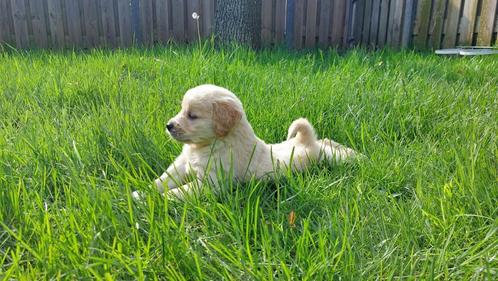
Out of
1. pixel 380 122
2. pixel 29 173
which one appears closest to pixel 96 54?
pixel 29 173

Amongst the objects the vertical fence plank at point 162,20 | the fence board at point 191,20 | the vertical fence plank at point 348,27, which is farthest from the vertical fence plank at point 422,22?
the vertical fence plank at point 162,20

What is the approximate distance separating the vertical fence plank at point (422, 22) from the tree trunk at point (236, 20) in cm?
317

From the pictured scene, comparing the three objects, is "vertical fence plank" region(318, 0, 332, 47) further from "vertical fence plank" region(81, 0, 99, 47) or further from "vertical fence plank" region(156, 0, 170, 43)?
"vertical fence plank" region(81, 0, 99, 47)

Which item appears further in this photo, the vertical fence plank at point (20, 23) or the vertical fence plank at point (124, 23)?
the vertical fence plank at point (124, 23)

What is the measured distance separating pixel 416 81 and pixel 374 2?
451 cm

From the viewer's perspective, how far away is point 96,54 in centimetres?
482

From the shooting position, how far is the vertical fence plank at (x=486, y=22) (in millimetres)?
6262

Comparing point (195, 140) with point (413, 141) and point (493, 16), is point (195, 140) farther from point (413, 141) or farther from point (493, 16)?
point (493, 16)

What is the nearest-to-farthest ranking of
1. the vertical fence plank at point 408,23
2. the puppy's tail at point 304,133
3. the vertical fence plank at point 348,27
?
the puppy's tail at point 304,133 → the vertical fence plank at point 408,23 → the vertical fence plank at point 348,27

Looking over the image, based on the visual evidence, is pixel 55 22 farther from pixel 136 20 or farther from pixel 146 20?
pixel 146 20

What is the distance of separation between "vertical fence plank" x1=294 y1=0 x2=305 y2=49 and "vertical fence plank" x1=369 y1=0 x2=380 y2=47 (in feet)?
4.36

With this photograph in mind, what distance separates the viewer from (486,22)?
639 centimetres

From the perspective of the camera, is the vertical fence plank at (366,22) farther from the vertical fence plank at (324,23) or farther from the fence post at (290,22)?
the fence post at (290,22)

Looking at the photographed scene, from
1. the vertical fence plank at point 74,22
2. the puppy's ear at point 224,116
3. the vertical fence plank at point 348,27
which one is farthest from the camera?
the vertical fence plank at point 348,27
